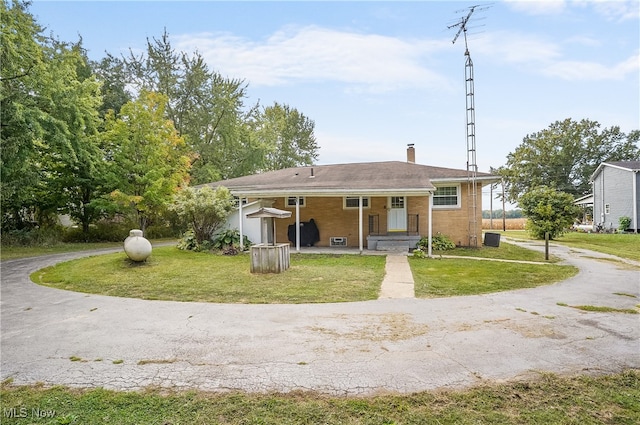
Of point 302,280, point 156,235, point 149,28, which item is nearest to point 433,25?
point 302,280

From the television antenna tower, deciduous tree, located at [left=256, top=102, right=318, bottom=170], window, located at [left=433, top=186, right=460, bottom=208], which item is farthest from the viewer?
deciduous tree, located at [left=256, top=102, right=318, bottom=170]

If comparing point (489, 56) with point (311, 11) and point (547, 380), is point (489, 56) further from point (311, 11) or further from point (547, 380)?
point (547, 380)

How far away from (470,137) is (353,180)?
5396 millimetres

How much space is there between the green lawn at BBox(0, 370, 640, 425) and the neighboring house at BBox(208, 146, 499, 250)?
10255 millimetres

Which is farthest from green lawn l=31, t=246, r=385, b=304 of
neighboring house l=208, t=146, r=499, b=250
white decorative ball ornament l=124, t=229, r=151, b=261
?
neighboring house l=208, t=146, r=499, b=250

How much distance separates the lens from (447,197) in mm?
14695

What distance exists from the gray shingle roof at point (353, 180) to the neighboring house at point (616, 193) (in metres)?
18.3

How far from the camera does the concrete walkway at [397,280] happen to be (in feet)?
22.6

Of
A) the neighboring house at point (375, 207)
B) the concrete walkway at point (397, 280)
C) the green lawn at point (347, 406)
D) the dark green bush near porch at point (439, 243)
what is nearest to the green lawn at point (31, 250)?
the neighboring house at point (375, 207)

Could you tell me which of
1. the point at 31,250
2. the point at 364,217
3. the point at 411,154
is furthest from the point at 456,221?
the point at 31,250

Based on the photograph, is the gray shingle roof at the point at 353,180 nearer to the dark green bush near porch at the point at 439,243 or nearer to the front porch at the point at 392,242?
the front porch at the point at 392,242

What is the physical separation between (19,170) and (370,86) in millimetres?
16670

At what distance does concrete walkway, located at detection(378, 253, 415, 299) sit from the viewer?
6.89 meters

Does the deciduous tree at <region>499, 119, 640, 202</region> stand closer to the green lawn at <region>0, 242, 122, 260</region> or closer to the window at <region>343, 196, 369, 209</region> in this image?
the window at <region>343, 196, 369, 209</region>
